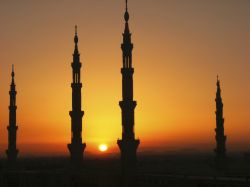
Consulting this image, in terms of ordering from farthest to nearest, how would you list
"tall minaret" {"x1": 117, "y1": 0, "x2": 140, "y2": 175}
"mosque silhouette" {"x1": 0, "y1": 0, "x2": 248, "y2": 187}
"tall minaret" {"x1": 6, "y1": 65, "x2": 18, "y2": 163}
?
"tall minaret" {"x1": 6, "y1": 65, "x2": 18, "y2": 163} < "tall minaret" {"x1": 117, "y1": 0, "x2": 140, "y2": 175} < "mosque silhouette" {"x1": 0, "y1": 0, "x2": 248, "y2": 187}

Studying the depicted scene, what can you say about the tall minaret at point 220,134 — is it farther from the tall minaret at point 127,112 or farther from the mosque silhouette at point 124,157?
the tall minaret at point 127,112

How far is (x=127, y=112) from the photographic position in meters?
32.6

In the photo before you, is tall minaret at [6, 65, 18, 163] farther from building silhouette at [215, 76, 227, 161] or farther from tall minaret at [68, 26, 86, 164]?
building silhouette at [215, 76, 227, 161]

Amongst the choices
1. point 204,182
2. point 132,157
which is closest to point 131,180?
point 132,157

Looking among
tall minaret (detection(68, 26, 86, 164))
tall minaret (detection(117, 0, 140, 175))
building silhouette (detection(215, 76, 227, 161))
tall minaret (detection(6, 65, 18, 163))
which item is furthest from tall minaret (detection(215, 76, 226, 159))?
tall minaret (detection(6, 65, 18, 163))

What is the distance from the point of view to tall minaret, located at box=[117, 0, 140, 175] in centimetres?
3180

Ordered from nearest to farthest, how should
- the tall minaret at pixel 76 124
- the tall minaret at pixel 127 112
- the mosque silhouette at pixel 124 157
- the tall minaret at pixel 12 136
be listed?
the mosque silhouette at pixel 124 157 < the tall minaret at pixel 127 112 < the tall minaret at pixel 76 124 < the tall minaret at pixel 12 136

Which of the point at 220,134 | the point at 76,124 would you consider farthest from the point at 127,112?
the point at 220,134

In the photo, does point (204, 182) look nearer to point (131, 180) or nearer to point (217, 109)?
point (131, 180)

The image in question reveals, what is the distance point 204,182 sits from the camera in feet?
90.5

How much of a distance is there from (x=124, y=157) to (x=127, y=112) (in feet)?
9.35

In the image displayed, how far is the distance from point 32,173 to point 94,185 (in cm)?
764

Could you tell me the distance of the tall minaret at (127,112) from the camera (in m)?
31.8

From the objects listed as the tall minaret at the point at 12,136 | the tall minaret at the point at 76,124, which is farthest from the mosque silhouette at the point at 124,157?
the tall minaret at the point at 12,136
